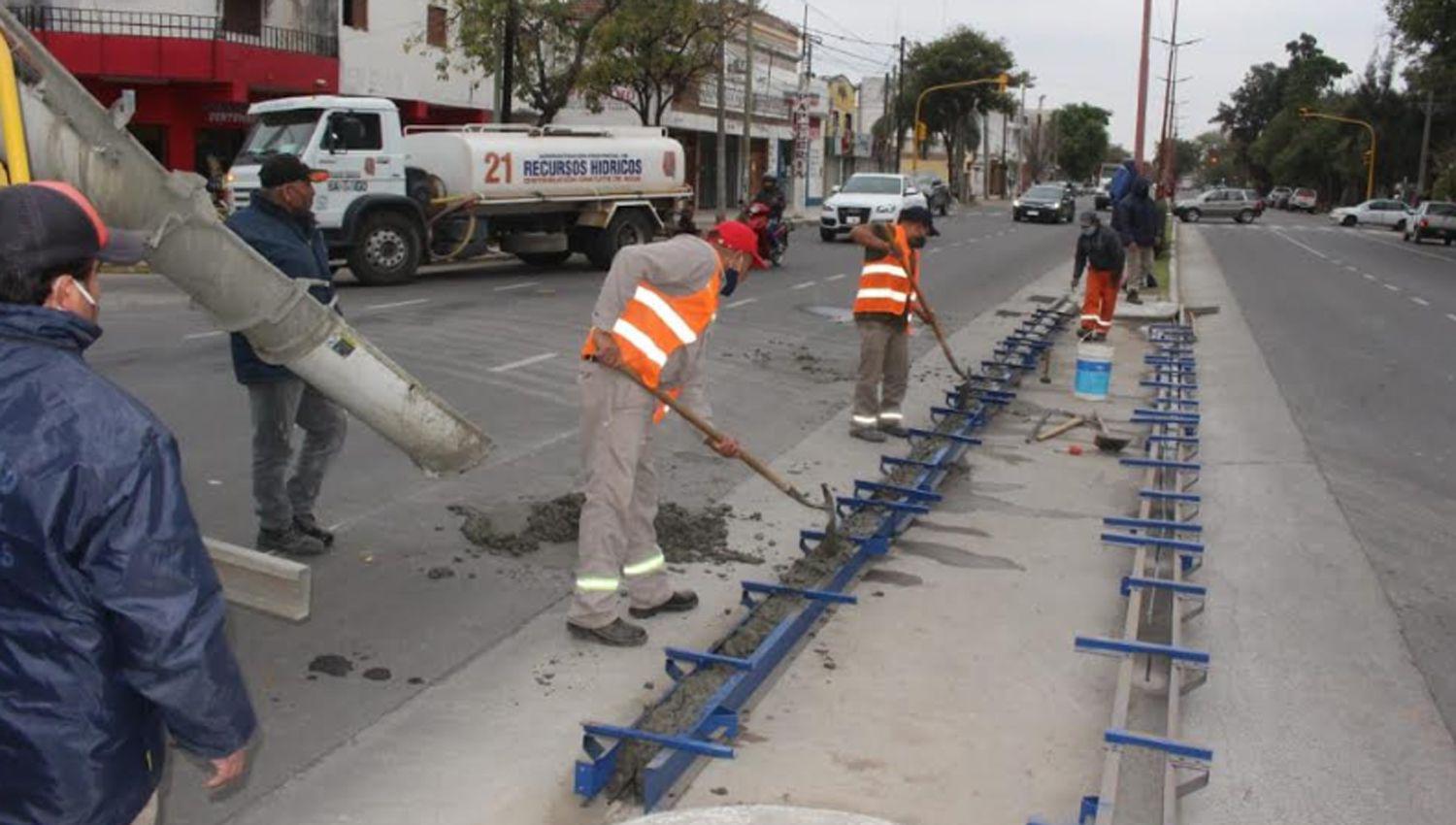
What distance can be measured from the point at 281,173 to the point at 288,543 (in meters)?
1.69

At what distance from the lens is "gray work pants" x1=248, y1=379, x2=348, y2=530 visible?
5.73 metres

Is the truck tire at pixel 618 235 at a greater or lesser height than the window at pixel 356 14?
lesser

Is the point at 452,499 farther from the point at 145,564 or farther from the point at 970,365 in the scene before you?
the point at 970,365

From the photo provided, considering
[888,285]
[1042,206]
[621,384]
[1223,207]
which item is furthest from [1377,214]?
[621,384]

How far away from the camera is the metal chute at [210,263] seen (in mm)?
3920

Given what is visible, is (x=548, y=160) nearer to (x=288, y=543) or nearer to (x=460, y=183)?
(x=460, y=183)

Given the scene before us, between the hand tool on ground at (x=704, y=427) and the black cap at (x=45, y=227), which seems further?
the hand tool on ground at (x=704, y=427)

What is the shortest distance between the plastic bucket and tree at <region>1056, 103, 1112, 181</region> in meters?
134

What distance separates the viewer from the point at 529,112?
3428 cm

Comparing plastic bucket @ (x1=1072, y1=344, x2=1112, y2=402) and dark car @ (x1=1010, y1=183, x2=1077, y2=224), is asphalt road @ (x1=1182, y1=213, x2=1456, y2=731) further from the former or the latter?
dark car @ (x1=1010, y1=183, x2=1077, y2=224)

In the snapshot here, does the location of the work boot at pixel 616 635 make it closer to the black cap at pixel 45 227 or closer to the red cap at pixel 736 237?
the red cap at pixel 736 237

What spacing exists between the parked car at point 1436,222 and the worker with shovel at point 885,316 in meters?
43.0

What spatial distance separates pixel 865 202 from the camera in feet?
108

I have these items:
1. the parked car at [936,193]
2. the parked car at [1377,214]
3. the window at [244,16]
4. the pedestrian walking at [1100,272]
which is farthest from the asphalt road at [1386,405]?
the parked car at [1377,214]
